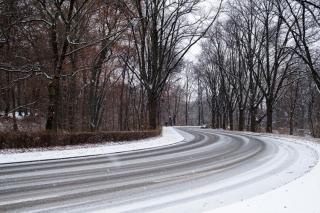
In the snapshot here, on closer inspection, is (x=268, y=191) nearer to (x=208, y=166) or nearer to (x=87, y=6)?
(x=208, y=166)

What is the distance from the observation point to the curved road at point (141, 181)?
9.31 meters

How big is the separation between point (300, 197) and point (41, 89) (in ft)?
108

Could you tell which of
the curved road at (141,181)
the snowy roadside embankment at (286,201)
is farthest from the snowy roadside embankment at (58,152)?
the snowy roadside embankment at (286,201)

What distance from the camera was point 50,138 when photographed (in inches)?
882

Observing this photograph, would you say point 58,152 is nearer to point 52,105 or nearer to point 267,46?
point 52,105

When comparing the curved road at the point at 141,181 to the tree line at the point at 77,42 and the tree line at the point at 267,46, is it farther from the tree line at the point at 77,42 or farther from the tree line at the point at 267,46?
the tree line at the point at 267,46

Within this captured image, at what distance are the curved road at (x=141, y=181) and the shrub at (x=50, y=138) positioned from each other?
163 inches

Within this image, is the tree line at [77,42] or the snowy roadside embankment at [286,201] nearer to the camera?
the snowy roadside embankment at [286,201]

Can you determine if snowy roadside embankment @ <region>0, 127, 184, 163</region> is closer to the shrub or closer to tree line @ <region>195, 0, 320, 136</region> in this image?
the shrub

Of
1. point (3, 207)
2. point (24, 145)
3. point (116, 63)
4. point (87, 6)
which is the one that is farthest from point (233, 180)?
point (116, 63)

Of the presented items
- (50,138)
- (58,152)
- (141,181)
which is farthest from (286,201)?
(50,138)

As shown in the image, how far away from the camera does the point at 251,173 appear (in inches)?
537

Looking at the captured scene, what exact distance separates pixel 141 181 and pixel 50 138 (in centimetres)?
1147

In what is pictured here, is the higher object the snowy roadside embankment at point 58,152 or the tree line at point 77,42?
the tree line at point 77,42
